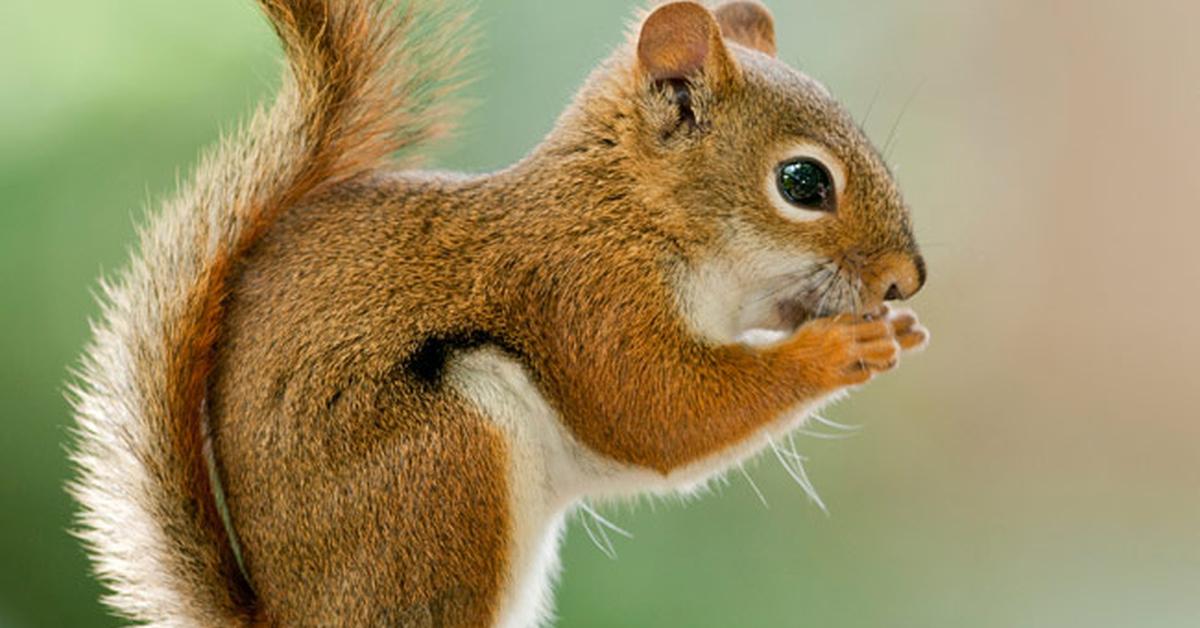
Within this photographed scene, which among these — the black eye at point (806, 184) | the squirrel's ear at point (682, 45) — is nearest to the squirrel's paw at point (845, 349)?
the black eye at point (806, 184)

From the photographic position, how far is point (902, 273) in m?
1.38

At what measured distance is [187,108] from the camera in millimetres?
2596

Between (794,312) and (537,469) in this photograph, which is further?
(794,312)

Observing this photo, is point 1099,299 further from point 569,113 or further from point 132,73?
point 132,73

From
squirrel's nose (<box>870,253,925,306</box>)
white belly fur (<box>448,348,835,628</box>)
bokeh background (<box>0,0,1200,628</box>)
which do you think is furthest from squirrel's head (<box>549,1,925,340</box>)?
bokeh background (<box>0,0,1200,628</box>)

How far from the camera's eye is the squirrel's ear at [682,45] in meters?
1.38

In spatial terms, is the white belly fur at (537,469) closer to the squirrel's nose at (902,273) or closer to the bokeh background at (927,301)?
the squirrel's nose at (902,273)

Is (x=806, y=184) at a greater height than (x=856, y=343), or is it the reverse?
(x=806, y=184)

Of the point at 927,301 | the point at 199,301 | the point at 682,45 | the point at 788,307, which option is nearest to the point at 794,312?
the point at 788,307

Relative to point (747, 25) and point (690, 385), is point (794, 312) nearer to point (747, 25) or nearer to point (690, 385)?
point (690, 385)

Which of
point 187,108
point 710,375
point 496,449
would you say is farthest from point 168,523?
point 187,108

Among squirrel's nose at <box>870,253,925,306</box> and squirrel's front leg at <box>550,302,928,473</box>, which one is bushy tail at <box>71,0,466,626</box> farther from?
squirrel's nose at <box>870,253,925,306</box>

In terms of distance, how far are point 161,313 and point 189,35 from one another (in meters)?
1.40

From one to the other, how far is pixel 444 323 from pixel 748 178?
A: 1.13 feet
